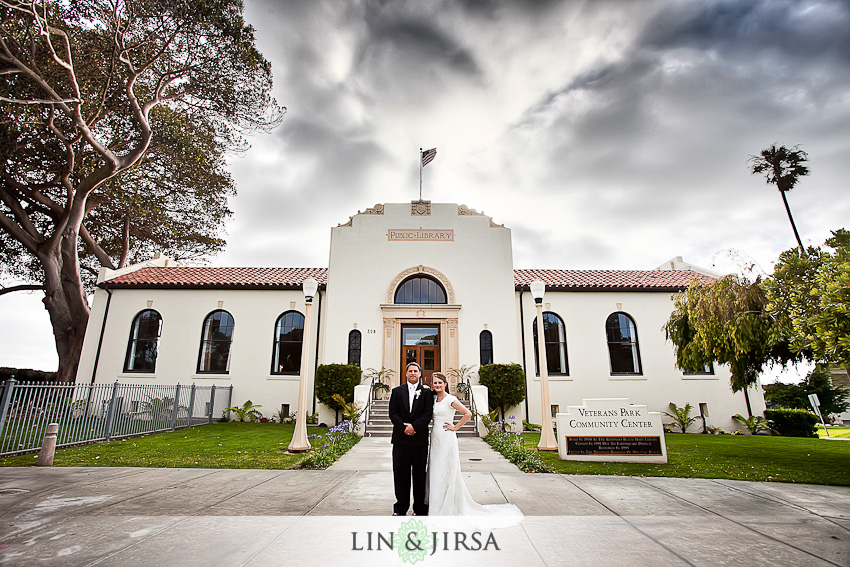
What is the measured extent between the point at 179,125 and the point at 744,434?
26.5 meters

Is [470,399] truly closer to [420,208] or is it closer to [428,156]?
[420,208]

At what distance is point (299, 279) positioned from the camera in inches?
741

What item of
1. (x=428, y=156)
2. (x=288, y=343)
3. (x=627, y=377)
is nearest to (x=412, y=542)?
(x=288, y=343)

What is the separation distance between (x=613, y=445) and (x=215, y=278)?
56.6 ft

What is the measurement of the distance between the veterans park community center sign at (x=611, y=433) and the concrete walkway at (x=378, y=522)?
6.00 ft

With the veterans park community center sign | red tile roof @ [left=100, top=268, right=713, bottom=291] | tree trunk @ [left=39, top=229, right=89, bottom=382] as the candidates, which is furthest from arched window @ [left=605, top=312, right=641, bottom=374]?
tree trunk @ [left=39, top=229, right=89, bottom=382]

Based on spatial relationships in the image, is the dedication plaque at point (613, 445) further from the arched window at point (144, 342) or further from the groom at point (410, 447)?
the arched window at point (144, 342)

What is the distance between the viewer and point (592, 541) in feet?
13.1

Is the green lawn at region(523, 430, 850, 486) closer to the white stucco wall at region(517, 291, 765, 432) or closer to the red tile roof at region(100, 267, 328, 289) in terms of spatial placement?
the white stucco wall at region(517, 291, 765, 432)

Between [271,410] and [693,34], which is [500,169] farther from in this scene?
[271,410]

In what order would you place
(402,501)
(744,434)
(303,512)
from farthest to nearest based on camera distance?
(744,434) → (303,512) → (402,501)

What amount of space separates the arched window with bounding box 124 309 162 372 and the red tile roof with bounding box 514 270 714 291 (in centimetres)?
1576

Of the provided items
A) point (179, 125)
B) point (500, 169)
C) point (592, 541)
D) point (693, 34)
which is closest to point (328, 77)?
point (500, 169)

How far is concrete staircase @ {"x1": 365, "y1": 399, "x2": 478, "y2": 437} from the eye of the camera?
524 inches
